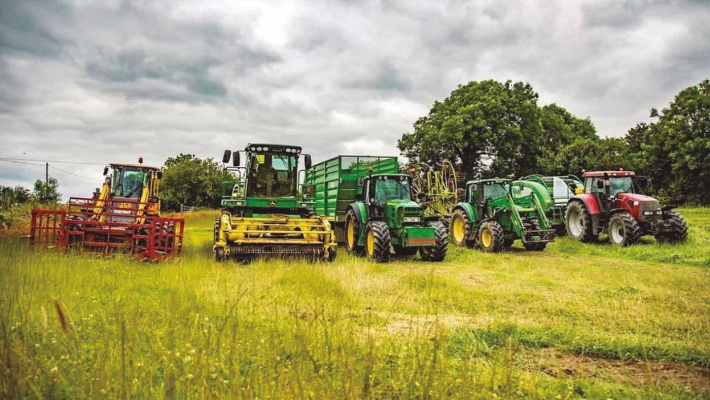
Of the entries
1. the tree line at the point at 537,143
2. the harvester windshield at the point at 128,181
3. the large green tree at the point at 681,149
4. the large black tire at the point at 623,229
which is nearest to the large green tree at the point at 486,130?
the tree line at the point at 537,143

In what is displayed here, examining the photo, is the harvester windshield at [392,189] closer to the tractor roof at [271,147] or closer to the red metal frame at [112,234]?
the tractor roof at [271,147]

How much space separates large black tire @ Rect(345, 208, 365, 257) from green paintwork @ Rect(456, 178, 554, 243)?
158 inches

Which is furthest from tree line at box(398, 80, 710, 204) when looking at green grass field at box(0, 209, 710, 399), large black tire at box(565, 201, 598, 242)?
green grass field at box(0, 209, 710, 399)

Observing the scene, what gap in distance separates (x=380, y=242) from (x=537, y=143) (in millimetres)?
28576

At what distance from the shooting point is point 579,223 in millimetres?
16531

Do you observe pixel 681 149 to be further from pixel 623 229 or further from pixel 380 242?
pixel 380 242

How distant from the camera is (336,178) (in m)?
14.7

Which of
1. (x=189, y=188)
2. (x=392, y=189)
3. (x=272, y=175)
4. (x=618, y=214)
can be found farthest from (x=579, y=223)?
(x=189, y=188)

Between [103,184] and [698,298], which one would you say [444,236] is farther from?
[103,184]

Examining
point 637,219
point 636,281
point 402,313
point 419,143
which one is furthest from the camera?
point 419,143

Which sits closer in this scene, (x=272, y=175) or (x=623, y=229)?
(x=272, y=175)

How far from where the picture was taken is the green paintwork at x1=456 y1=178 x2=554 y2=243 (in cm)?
1400

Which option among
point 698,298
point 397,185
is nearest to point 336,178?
point 397,185

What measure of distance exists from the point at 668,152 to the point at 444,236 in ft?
96.2
